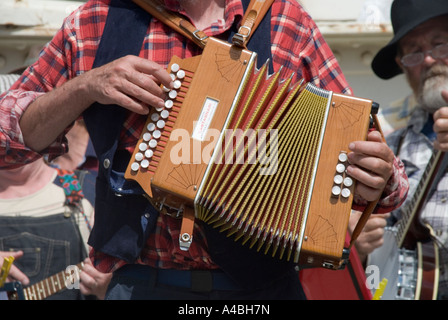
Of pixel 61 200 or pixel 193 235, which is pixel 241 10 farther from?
pixel 61 200

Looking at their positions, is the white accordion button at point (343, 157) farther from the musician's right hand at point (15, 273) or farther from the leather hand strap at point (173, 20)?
the musician's right hand at point (15, 273)

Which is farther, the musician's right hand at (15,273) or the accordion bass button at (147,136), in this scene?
the musician's right hand at (15,273)

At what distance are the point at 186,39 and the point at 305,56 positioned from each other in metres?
0.38

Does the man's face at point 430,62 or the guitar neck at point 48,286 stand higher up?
the man's face at point 430,62

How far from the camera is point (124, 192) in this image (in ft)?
7.39

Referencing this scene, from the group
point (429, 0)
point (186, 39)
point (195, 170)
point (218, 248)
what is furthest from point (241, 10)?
point (429, 0)

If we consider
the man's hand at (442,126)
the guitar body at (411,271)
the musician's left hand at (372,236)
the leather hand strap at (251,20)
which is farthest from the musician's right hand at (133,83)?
the guitar body at (411,271)

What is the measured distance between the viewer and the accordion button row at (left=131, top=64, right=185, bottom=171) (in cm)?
215

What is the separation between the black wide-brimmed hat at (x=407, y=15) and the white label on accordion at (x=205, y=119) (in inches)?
75.0

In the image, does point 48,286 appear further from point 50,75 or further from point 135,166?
point 135,166

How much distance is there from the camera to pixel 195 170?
6.95 feet

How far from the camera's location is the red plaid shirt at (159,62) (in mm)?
2322

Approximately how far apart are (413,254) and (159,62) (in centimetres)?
157

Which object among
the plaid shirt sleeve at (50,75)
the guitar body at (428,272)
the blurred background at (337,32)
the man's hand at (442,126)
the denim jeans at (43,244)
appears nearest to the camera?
the plaid shirt sleeve at (50,75)
